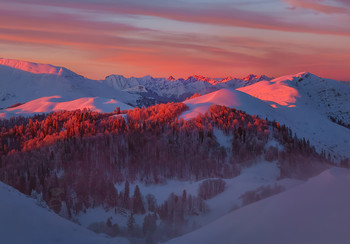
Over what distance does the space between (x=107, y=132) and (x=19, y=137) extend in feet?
48.7

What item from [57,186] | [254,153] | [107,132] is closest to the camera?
[57,186]

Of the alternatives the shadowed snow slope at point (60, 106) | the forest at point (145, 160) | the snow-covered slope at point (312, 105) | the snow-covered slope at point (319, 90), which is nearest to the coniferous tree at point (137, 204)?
the forest at point (145, 160)

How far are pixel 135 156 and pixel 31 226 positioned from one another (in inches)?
576

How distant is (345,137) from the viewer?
218ft

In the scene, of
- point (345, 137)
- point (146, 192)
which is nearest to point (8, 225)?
point (146, 192)

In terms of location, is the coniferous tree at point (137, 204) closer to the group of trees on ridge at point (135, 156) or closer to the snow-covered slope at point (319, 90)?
the group of trees on ridge at point (135, 156)

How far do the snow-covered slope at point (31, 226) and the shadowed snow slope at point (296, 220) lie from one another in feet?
17.2

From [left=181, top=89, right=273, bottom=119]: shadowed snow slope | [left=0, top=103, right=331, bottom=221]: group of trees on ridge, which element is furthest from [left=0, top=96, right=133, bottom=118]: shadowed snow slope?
[left=0, top=103, right=331, bottom=221]: group of trees on ridge

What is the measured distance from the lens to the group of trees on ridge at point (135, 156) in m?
27.6

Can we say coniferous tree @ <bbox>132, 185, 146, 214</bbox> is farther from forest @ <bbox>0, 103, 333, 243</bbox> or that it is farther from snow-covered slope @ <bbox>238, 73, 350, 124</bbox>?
snow-covered slope @ <bbox>238, 73, 350, 124</bbox>

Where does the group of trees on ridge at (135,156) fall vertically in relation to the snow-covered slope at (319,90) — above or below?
above

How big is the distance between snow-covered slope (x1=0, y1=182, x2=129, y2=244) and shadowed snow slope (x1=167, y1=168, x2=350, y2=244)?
5.23 metres

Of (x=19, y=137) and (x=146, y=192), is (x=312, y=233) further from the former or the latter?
(x=19, y=137)

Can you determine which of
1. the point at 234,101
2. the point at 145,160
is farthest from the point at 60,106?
the point at 145,160
